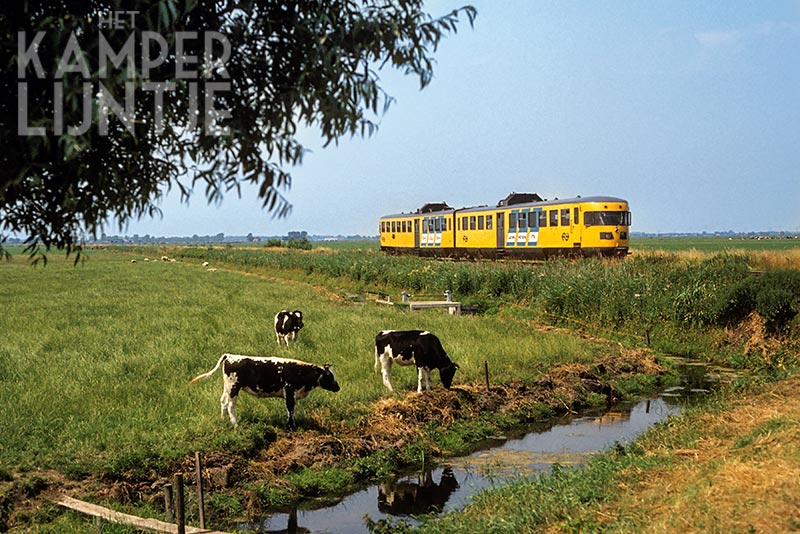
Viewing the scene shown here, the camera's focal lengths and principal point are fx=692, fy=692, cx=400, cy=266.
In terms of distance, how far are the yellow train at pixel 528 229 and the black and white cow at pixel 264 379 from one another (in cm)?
2276

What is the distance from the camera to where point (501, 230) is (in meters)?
38.6

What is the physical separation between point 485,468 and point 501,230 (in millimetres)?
28506

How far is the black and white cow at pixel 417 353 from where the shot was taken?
1338cm

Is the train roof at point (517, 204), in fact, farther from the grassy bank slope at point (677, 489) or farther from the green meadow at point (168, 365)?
the grassy bank slope at point (677, 489)

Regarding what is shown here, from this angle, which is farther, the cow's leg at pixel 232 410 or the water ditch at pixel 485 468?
the cow's leg at pixel 232 410

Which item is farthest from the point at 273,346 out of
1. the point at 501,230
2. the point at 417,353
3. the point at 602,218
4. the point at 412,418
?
the point at 501,230

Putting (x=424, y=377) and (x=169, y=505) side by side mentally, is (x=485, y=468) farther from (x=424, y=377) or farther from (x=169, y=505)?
(x=169, y=505)

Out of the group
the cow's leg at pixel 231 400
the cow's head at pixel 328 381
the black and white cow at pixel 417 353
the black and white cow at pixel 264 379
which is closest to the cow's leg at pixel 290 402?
the black and white cow at pixel 264 379

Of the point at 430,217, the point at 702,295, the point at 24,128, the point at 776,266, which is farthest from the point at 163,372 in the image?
the point at 430,217

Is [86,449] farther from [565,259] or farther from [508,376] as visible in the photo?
[565,259]

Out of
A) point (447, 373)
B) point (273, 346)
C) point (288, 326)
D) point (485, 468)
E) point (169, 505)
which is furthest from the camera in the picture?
point (288, 326)

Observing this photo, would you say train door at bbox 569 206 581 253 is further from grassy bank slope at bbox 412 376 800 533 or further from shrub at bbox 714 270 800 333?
grassy bank slope at bbox 412 376 800 533

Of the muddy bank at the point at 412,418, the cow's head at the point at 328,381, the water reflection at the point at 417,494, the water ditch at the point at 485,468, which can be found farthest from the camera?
the cow's head at the point at 328,381

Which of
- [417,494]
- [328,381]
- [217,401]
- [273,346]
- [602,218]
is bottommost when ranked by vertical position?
[417,494]
